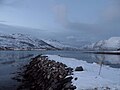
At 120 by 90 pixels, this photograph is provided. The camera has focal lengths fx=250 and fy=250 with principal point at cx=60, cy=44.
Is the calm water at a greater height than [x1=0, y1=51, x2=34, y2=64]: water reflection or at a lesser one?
greater

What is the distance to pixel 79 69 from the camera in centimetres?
2050

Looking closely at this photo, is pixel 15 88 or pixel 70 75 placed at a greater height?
pixel 70 75

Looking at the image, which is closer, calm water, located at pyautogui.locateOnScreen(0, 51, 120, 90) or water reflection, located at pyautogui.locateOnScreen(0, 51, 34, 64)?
calm water, located at pyautogui.locateOnScreen(0, 51, 120, 90)

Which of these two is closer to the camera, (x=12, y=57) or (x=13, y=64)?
(x=13, y=64)

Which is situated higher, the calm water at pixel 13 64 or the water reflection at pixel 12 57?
the calm water at pixel 13 64

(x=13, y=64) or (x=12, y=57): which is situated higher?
(x=13, y=64)

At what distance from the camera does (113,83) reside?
15.5 meters

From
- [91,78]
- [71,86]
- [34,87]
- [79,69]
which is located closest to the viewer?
[71,86]

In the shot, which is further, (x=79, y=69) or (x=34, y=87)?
(x=34, y=87)

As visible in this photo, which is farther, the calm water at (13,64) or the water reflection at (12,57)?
the water reflection at (12,57)

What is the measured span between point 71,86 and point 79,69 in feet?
17.5

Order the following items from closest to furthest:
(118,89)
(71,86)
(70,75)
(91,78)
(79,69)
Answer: (118,89), (71,86), (91,78), (70,75), (79,69)

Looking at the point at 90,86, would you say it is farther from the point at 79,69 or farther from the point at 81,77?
the point at 79,69

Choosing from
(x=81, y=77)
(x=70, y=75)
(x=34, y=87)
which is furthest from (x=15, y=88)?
(x=81, y=77)
